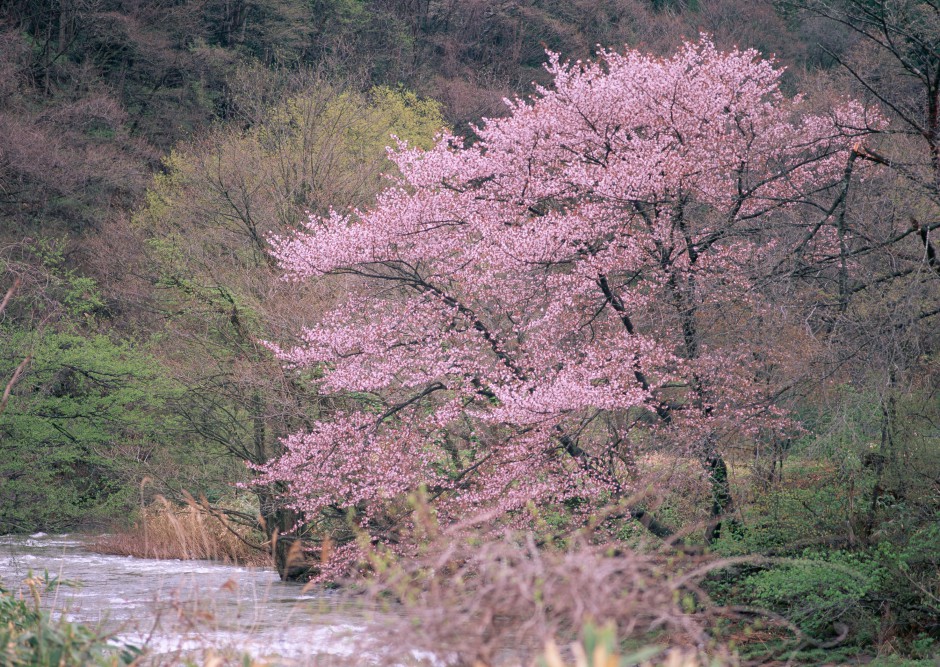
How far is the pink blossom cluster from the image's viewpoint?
9.65 meters

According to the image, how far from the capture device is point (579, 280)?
10070 mm

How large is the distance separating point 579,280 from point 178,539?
924 centimetres

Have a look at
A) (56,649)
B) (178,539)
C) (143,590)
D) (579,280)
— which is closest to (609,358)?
(579,280)

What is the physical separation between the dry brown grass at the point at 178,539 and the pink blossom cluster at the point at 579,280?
428 cm

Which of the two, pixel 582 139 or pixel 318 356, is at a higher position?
pixel 582 139

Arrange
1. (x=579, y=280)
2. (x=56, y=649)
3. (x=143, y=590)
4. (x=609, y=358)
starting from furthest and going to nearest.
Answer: (x=143, y=590) → (x=579, y=280) → (x=609, y=358) → (x=56, y=649)

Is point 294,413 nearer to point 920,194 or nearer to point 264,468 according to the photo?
point 264,468

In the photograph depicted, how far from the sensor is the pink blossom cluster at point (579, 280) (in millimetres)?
9648

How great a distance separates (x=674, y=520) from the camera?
33.1ft

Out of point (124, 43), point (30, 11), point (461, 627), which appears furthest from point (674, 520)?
point (30, 11)

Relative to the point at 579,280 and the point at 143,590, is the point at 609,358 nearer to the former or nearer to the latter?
the point at 579,280

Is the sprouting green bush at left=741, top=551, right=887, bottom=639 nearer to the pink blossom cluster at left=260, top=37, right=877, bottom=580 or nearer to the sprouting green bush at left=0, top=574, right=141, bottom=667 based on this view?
the pink blossom cluster at left=260, top=37, right=877, bottom=580

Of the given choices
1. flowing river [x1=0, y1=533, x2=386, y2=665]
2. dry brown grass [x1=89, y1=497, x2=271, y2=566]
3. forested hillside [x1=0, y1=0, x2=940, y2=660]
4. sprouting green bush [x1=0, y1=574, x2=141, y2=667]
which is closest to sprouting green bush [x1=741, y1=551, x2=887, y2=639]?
forested hillside [x1=0, y1=0, x2=940, y2=660]

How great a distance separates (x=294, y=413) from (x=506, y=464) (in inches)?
161
